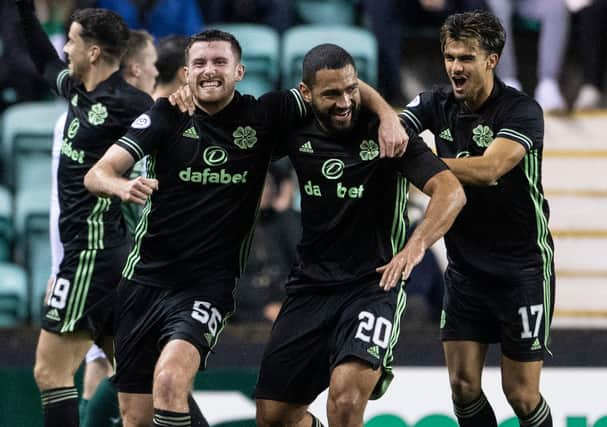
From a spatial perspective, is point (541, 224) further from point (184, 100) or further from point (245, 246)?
point (184, 100)

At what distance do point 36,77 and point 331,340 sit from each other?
14.7 feet

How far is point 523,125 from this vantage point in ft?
21.2

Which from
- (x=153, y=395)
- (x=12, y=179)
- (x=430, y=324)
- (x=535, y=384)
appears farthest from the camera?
(x=12, y=179)

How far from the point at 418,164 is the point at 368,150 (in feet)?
0.76

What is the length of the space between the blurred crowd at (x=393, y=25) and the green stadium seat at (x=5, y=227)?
892 mm

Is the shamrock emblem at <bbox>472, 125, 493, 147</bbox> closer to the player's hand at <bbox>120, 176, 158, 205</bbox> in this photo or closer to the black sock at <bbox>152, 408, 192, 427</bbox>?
the player's hand at <bbox>120, 176, 158, 205</bbox>

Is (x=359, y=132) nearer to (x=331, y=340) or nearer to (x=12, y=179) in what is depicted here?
(x=331, y=340)

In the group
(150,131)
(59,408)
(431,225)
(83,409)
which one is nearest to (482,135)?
(431,225)

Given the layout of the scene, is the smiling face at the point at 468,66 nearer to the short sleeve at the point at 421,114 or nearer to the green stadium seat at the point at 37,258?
the short sleeve at the point at 421,114

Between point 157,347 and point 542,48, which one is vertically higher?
point 542,48

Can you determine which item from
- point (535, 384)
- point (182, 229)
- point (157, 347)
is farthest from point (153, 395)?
point (535, 384)

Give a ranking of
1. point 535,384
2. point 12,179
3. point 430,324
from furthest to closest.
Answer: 1. point 12,179
2. point 430,324
3. point 535,384

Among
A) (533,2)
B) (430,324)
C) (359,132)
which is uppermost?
(533,2)

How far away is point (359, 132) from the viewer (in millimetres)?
6297
